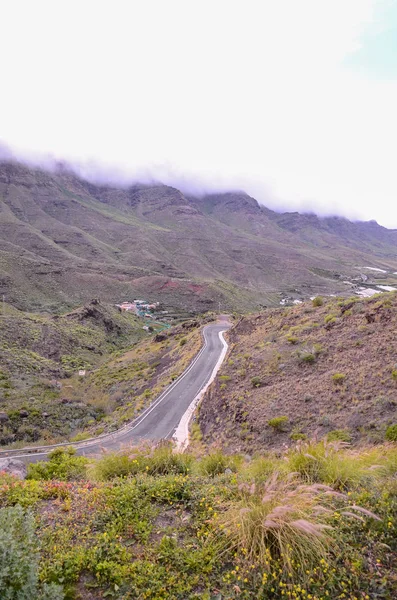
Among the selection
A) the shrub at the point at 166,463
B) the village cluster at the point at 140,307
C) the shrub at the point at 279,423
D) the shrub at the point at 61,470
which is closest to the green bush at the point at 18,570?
the shrub at the point at 166,463

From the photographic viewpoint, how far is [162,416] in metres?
19.6

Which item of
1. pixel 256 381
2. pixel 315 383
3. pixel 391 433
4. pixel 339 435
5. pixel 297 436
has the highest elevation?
pixel 391 433

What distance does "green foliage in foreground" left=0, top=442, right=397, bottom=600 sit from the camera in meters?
3.08

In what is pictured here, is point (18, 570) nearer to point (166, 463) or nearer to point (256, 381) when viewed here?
point (166, 463)

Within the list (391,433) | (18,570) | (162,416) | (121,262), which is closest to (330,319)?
(391,433)

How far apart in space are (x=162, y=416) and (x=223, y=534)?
54.9ft

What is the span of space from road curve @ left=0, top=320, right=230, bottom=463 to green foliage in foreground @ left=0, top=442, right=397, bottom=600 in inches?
284

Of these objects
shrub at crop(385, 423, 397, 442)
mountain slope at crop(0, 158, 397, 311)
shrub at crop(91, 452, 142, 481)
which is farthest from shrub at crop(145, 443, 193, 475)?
mountain slope at crop(0, 158, 397, 311)

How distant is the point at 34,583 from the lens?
2.60 metres

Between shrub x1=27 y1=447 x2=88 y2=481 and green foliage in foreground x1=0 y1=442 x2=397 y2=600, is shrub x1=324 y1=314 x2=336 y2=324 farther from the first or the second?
shrub x1=27 y1=447 x2=88 y2=481

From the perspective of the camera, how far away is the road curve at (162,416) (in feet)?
51.8

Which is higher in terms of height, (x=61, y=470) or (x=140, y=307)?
(x=61, y=470)

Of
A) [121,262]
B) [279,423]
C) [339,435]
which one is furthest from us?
[121,262]

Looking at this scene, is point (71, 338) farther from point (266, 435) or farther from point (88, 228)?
point (88, 228)
